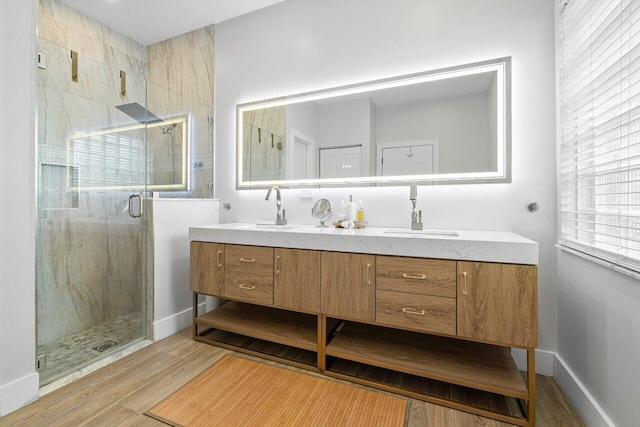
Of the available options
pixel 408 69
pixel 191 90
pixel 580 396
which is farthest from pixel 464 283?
pixel 191 90

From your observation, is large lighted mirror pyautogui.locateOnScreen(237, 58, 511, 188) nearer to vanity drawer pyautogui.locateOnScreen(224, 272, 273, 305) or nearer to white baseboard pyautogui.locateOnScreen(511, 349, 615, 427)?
vanity drawer pyautogui.locateOnScreen(224, 272, 273, 305)

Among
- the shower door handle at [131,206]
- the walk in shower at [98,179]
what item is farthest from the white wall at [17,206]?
the shower door handle at [131,206]

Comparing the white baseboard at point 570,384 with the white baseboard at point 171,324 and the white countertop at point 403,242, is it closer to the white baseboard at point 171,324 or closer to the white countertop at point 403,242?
the white countertop at point 403,242

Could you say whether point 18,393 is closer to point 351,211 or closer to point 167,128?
point 167,128

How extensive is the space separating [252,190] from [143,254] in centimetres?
102

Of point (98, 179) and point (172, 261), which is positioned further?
point (172, 261)

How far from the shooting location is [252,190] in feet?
8.81

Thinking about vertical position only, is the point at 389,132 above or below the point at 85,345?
above

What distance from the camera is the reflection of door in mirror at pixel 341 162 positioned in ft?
7.46

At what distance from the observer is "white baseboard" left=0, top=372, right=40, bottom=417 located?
1454 millimetres

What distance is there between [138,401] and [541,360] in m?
2.37

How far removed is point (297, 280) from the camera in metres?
1.85

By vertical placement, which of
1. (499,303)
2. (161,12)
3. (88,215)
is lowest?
(499,303)

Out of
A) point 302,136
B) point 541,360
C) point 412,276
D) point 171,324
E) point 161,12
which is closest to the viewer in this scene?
point 412,276
